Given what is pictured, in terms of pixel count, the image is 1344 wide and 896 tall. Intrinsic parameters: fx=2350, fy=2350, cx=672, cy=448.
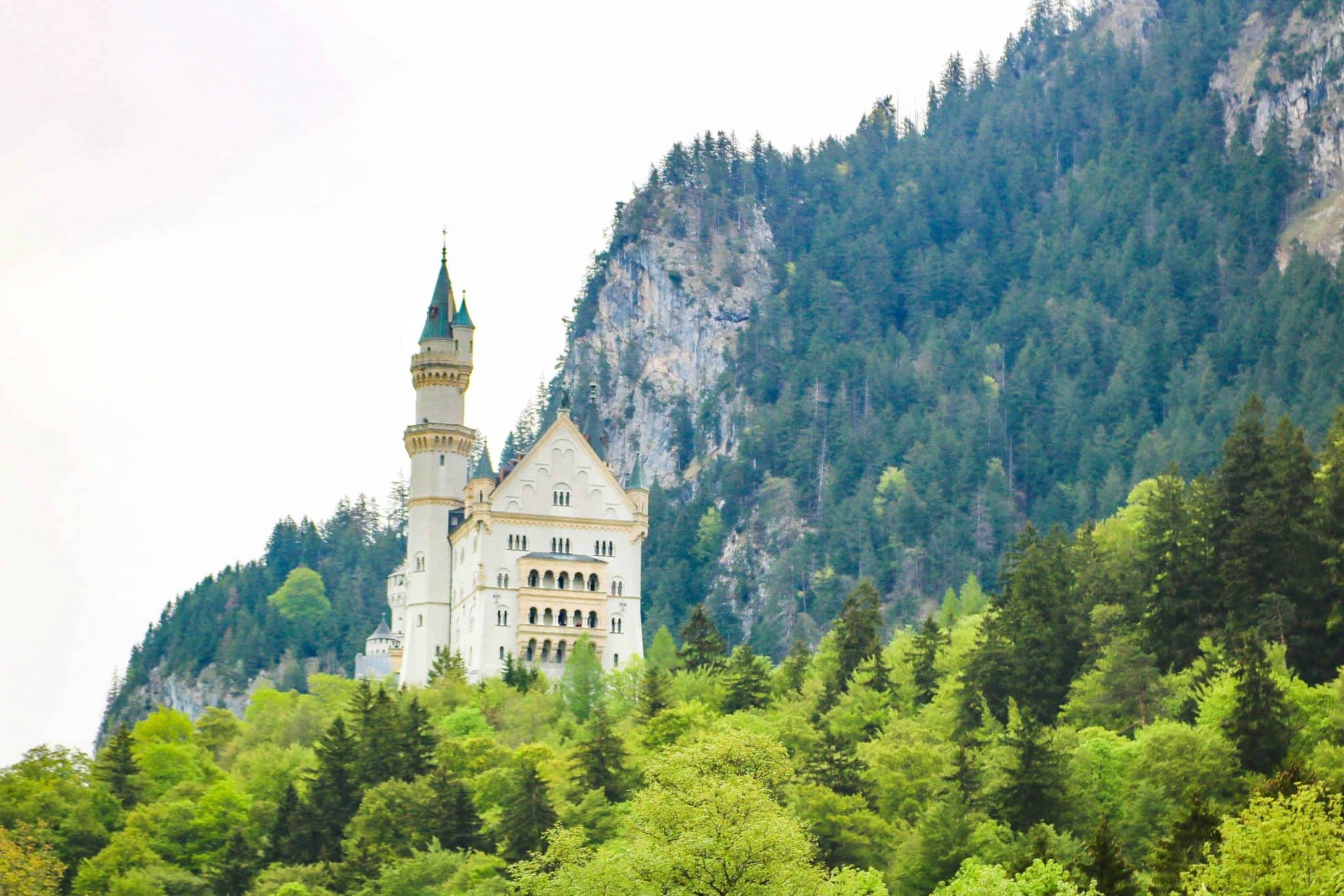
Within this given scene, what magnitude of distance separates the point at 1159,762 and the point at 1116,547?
1112 inches

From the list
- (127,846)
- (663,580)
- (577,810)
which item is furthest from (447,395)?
(663,580)

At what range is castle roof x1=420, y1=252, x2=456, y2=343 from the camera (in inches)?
4961

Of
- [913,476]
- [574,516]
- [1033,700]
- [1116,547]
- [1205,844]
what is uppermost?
[913,476]

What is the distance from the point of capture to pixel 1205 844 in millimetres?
53719

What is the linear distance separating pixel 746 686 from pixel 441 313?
37684mm

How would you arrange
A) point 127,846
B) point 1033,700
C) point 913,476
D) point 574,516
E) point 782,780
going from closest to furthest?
point 782,780 < point 1033,700 < point 127,846 < point 574,516 < point 913,476

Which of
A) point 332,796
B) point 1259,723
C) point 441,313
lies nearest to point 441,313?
point 441,313

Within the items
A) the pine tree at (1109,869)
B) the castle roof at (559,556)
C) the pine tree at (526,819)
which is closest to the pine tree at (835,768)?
the pine tree at (526,819)

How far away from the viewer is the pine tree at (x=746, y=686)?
96062 mm

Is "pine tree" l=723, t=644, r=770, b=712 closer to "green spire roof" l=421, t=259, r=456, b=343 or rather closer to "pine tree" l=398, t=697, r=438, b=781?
"pine tree" l=398, t=697, r=438, b=781

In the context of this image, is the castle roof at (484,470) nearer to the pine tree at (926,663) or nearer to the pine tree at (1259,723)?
the pine tree at (926,663)

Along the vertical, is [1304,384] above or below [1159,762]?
above

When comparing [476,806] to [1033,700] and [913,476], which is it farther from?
[913,476]

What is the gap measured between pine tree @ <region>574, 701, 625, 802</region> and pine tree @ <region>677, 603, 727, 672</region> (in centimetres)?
2077
